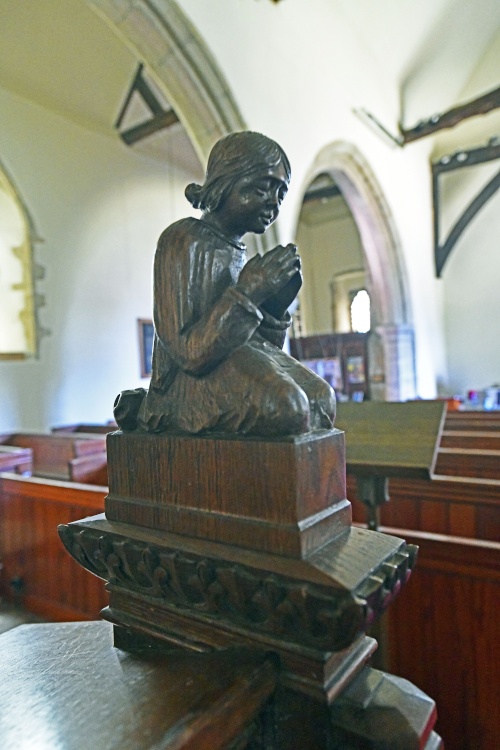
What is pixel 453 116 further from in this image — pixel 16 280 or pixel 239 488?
pixel 239 488

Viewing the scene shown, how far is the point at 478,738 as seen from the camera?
1.35 metres

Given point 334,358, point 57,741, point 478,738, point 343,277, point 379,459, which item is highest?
point 343,277

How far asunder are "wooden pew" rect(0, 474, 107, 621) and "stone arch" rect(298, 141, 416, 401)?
612 cm

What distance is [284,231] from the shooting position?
14.8 ft

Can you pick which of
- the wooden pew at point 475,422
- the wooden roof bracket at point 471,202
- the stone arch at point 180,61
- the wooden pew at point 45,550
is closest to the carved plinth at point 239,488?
the wooden pew at point 45,550

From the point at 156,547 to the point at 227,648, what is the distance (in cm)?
16

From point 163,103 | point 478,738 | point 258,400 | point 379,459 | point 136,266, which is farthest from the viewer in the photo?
point 136,266

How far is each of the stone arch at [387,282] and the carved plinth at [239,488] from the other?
698 cm

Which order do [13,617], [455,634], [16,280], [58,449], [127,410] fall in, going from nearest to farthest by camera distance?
[127,410] < [455,634] < [13,617] < [58,449] < [16,280]

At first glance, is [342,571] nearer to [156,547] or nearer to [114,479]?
[156,547]

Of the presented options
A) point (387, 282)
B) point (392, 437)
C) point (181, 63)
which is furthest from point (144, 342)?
point (392, 437)

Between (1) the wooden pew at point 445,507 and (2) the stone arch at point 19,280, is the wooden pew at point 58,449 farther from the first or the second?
(1) the wooden pew at point 445,507

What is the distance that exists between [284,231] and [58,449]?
2.73 meters

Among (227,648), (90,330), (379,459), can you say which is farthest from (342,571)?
(90,330)
